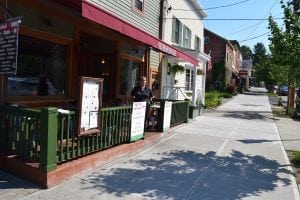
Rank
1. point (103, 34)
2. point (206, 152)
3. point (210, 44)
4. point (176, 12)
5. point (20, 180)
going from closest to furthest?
1. point (20, 180)
2. point (206, 152)
3. point (103, 34)
4. point (176, 12)
5. point (210, 44)

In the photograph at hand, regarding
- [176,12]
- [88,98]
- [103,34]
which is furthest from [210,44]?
[88,98]

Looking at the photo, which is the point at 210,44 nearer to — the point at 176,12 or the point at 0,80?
the point at 176,12

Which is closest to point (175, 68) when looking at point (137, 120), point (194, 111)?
point (194, 111)

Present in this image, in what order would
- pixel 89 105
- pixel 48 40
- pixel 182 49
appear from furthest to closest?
pixel 182 49 < pixel 48 40 < pixel 89 105

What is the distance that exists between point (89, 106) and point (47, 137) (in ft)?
4.35

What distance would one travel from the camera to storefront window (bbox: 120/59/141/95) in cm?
1310

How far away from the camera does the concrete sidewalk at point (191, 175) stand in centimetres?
644

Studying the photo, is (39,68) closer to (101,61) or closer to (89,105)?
(89,105)

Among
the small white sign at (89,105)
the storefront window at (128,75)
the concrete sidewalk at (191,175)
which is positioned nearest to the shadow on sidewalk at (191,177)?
the concrete sidewalk at (191,175)

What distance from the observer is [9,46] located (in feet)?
21.1

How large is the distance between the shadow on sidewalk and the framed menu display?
87 centimetres

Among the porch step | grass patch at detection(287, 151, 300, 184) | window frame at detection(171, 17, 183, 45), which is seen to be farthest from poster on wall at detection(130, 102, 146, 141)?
window frame at detection(171, 17, 183, 45)

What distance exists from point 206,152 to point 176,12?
412 inches

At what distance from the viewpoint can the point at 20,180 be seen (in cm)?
640
